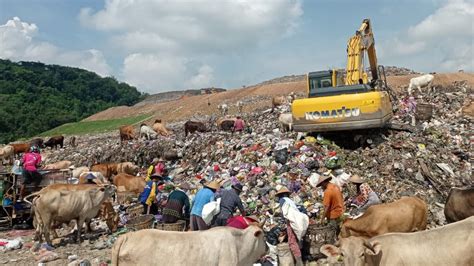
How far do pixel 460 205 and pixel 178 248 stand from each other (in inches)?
208

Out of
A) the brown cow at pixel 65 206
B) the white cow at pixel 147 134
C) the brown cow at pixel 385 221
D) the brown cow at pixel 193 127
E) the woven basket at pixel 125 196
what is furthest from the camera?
the white cow at pixel 147 134

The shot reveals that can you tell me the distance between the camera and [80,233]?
8680 mm

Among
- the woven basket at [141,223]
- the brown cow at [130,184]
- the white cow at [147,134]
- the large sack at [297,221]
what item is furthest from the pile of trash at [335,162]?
the white cow at [147,134]

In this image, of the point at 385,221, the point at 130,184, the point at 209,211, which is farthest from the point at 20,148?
the point at 385,221

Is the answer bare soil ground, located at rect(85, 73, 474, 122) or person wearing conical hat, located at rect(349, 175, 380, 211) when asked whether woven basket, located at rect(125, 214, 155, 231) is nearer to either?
person wearing conical hat, located at rect(349, 175, 380, 211)

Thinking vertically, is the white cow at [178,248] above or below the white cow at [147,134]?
below

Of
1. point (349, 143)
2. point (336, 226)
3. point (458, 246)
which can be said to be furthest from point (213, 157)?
point (458, 246)

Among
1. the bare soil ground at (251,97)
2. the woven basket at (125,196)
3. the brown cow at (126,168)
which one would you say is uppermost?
the bare soil ground at (251,97)

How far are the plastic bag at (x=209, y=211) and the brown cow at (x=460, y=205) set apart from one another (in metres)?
4.31

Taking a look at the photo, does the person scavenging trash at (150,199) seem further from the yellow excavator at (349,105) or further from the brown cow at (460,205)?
the brown cow at (460,205)

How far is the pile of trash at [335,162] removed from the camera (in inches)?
367

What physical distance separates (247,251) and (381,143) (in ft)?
23.0

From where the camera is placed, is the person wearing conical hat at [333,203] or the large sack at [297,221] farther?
the person wearing conical hat at [333,203]

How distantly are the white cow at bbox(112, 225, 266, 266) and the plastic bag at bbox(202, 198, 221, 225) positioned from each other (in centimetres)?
133
